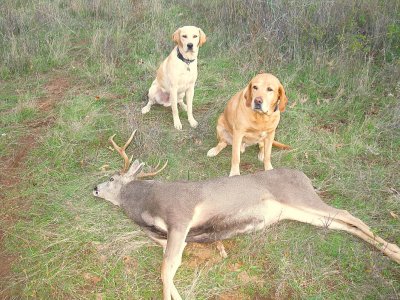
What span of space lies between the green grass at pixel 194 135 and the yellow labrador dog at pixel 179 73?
0.78ft

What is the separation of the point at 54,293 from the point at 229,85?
4.21m

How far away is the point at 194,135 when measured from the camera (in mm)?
5676

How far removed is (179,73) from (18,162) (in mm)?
2318

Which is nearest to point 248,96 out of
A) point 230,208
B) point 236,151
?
point 236,151

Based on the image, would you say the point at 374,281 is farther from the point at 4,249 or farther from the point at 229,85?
the point at 229,85

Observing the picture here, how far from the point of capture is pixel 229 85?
6.64 metres

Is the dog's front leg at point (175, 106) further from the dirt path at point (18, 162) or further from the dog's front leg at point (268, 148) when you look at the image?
the dirt path at point (18, 162)

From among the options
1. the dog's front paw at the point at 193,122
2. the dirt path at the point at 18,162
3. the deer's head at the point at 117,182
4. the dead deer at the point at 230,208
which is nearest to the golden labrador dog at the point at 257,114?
the dead deer at the point at 230,208

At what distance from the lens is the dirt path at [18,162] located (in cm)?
386

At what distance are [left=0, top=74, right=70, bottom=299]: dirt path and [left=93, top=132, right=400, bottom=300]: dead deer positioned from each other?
1.18 metres

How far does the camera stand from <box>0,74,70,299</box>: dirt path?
386 cm

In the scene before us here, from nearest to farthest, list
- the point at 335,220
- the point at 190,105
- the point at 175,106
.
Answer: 1. the point at 335,220
2. the point at 175,106
3. the point at 190,105

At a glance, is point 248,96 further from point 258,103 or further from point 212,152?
point 212,152

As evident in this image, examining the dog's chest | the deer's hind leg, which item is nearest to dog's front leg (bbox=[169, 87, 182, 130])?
the dog's chest
